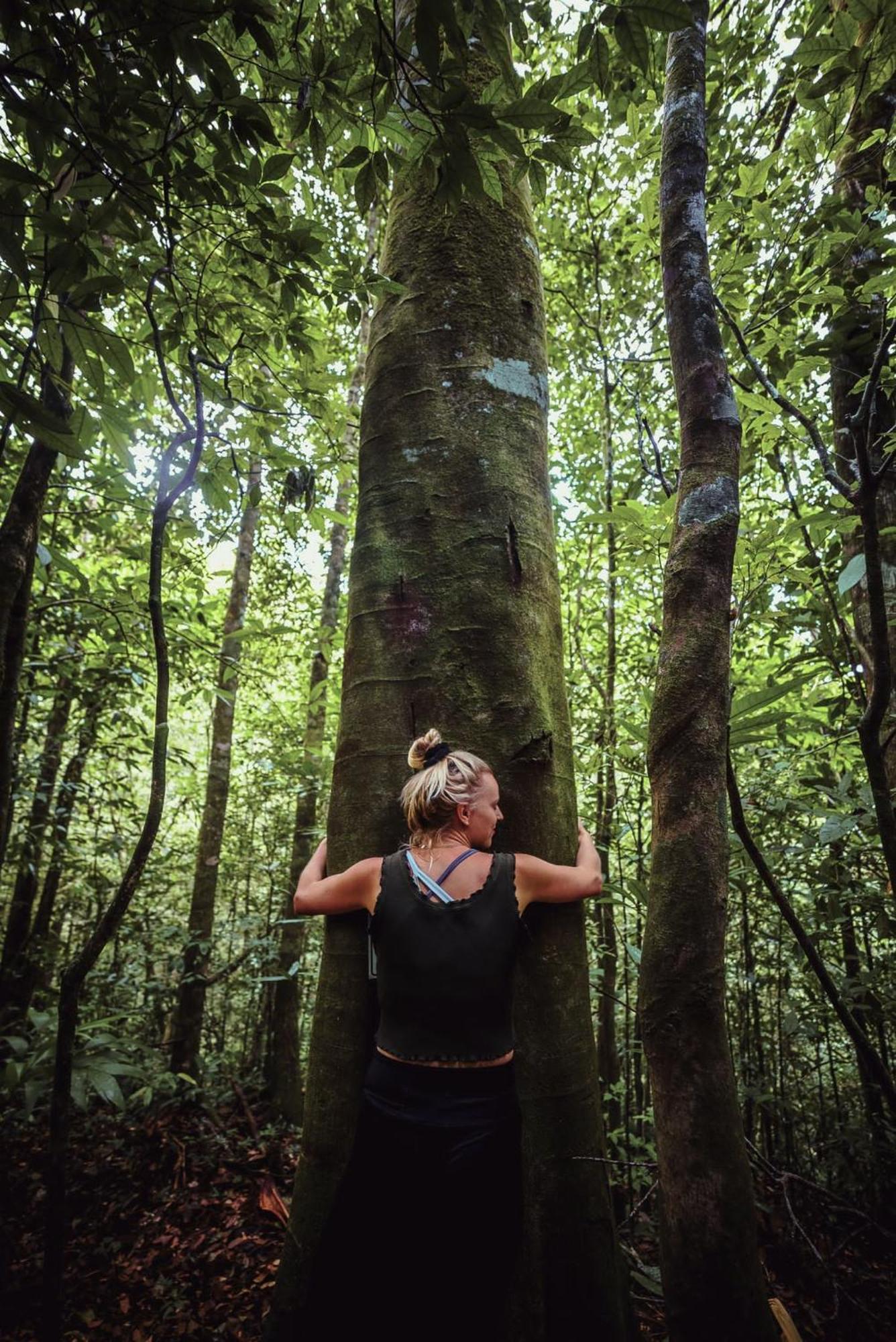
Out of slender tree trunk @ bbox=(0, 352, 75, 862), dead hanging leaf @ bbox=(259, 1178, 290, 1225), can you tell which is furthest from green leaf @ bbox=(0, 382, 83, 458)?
dead hanging leaf @ bbox=(259, 1178, 290, 1225)

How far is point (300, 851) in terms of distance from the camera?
644 cm

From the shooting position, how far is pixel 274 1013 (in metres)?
6.28

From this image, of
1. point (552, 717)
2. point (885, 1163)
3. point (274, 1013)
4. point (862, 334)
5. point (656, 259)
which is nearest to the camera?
point (552, 717)

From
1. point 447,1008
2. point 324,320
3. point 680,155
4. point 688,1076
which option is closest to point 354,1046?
point 447,1008

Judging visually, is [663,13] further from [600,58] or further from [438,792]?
[438,792]

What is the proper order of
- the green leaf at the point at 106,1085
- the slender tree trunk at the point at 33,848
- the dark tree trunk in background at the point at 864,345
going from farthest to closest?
the slender tree trunk at the point at 33,848 → the dark tree trunk in background at the point at 864,345 → the green leaf at the point at 106,1085

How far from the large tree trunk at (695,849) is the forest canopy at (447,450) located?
1.9 inches

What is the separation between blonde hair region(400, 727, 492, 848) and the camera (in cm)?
178

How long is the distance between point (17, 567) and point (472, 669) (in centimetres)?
177

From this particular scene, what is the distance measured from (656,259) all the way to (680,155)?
3949 millimetres

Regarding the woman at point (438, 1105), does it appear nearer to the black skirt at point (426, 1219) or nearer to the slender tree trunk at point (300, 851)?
the black skirt at point (426, 1219)

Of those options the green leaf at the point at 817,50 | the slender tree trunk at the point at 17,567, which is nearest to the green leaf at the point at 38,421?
the slender tree trunk at the point at 17,567

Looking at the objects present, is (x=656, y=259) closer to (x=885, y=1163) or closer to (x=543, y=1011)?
(x=543, y=1011)

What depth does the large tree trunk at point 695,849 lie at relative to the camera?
125 centimetres
